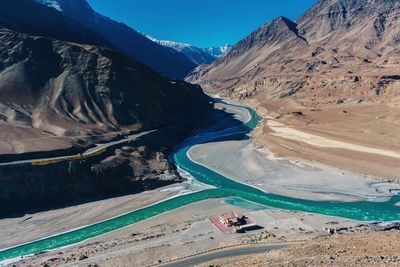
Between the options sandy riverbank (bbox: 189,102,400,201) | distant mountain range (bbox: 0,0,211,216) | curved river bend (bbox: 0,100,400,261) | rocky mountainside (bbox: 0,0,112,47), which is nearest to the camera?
curved river bend (bbox: 0,100,400,261)

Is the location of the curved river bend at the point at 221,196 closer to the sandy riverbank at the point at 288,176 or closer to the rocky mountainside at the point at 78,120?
the sandy riverbank at the point at 288,176

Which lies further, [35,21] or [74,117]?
[35,21]

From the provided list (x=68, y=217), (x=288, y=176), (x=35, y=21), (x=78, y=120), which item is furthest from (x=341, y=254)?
(x=35, y=21)

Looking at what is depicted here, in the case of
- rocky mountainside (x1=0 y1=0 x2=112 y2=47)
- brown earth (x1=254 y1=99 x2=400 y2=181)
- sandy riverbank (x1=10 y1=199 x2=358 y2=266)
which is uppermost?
rocky mountainside (x1=0 y1=0 x2=112 y2=47)

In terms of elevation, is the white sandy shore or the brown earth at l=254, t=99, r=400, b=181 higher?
the brown earth at l=254, t=99, r=400, b=181

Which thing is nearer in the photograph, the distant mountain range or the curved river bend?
the curved river bend

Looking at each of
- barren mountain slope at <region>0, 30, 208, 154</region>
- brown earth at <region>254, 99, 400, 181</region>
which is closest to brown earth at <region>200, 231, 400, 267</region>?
brown earth at <region>254, 99, 400, 181</region>

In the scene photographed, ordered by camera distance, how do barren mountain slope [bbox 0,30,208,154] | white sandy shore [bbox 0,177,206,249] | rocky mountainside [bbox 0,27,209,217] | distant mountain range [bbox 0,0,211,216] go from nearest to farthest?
white sandy shore [bbox 0,177,206,249], rocky mountainside [bbox 0,27,209,217], distant mountain range [bbox 0,0,211,216], barren mountain slope [bbox 0,30,208,154]

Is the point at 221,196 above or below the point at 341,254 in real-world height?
below

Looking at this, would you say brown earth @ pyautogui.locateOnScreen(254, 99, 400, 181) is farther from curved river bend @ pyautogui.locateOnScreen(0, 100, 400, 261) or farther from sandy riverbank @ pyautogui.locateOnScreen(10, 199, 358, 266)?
sandy riverbank @ pyautogui.locateOnScreen(10, 199, 358, 266)

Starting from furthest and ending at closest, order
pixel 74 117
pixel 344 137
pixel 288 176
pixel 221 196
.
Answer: pixel 74 117, pixel 344 137, pixel 288 176, pixel 221 196

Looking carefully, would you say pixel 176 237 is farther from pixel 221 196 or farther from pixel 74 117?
pixel 74 117
